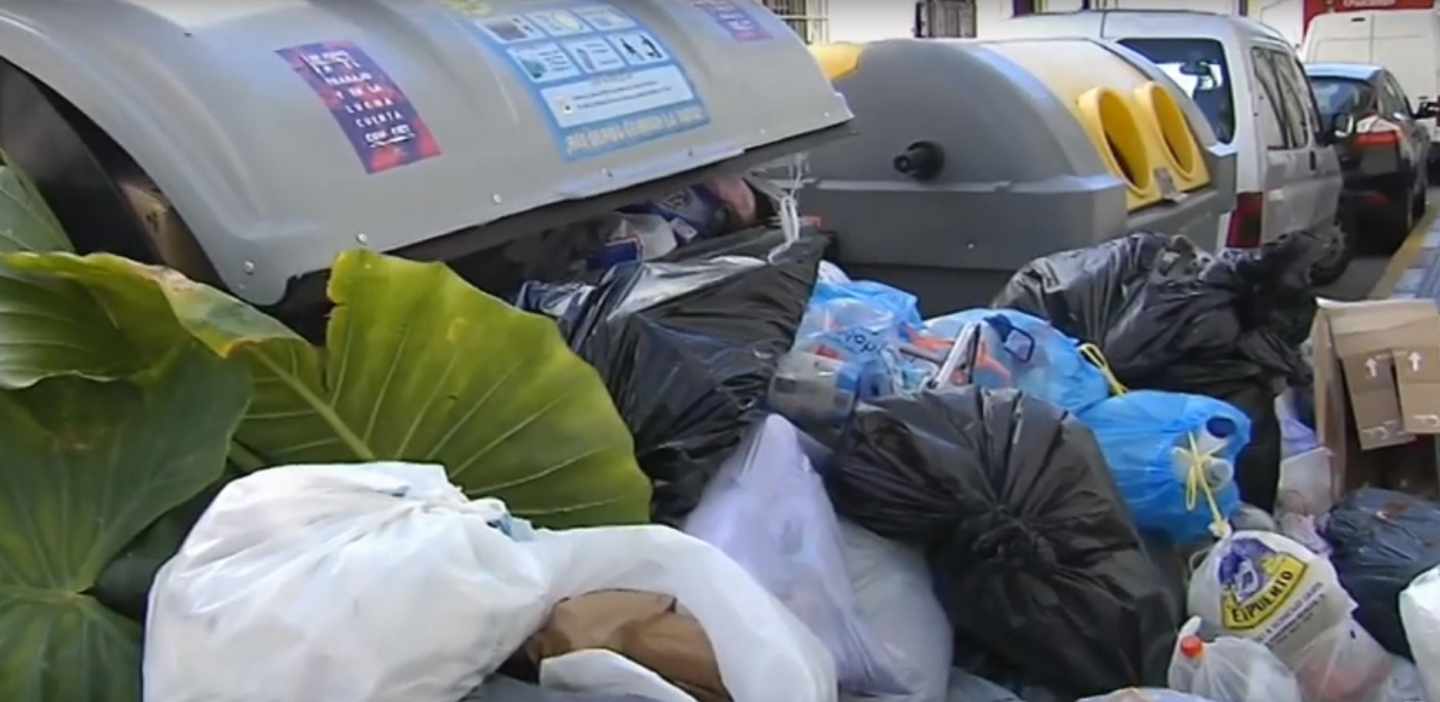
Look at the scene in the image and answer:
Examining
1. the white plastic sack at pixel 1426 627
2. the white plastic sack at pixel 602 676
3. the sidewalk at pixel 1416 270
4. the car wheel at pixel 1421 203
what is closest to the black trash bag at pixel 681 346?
the white plastic sack at pixel 602 676

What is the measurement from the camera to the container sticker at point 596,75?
252 centimetres

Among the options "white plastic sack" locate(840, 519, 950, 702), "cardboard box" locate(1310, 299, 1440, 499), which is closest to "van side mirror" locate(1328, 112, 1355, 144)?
"cardboard box" locate(1310, 299, 1440, 499)

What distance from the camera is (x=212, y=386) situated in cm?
171

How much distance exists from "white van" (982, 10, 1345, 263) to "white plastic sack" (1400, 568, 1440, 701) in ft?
11.1

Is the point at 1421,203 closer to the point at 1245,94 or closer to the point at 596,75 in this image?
the point at 1245,94

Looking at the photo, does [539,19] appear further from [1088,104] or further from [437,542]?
[1088,104]

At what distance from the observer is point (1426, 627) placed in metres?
2.07

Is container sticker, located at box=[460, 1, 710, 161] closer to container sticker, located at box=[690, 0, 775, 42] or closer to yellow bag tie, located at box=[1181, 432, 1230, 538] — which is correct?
container sticker, located at box=[690, 0, 775, 42]

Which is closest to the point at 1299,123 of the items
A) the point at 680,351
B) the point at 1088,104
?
the point at 1088,104

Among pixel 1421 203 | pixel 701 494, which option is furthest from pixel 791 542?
pixel 1421 203

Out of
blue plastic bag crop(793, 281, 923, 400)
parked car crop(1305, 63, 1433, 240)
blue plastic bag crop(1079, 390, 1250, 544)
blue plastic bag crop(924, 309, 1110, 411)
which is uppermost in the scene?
blue plastic bag crop(793, 281, 923, 400)

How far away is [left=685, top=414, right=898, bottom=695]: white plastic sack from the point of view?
79.1 inches

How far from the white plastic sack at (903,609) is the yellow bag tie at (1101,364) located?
73 cm

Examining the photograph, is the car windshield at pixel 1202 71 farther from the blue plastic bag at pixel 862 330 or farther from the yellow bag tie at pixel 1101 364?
the blue plastic bag at pixel 862 330
